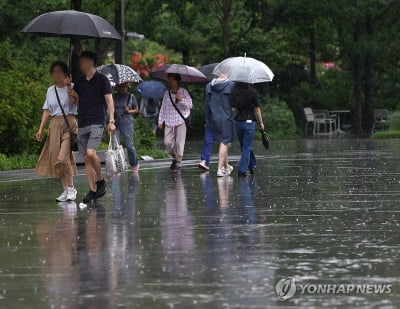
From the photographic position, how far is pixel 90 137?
572 inches

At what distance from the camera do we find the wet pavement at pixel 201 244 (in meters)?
7.70

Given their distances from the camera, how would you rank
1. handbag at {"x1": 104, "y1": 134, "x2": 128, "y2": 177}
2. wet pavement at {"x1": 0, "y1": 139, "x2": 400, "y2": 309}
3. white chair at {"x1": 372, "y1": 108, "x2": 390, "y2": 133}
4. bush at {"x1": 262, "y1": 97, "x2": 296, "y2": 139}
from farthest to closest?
white chair at {"x1": 372, "y1": 108, "x2": 390, "y2": 133} → bush at {"x1": 262, "y1": 97, "x2": 296, "y2": 139} → handbag at {"x1": 104, "y1": 134, "x2": 128, "y2": 177} → wet pavement at {"x1": 0, "y1": 139, "x2": 400, "y2": 309}

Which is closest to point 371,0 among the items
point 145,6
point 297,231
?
point 145,6

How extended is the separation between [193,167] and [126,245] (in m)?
12.8

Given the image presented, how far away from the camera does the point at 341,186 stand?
17.0 metres

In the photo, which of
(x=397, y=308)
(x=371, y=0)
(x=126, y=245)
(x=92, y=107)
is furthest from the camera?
(x=371, y=0)

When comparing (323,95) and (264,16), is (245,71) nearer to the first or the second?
(264,16)

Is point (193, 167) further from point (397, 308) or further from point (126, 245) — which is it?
point (397, 308)

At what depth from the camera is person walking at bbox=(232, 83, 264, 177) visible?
64.8 feet

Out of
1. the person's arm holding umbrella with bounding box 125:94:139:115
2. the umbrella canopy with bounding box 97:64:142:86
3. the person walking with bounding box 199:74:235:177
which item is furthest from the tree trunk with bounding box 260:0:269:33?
the person walking with bounding box 199:74:235:177

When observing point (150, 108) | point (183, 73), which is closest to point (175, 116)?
point (183, 73)

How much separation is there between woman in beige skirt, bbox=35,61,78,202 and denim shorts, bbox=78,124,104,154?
177 millimetres

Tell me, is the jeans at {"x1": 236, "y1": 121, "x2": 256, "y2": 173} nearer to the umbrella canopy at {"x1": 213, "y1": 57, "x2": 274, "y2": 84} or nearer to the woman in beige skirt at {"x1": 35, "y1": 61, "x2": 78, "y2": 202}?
the umbrella canopy at {"x1": 213, "y1": 57, "x2": 274, "y2": 84}

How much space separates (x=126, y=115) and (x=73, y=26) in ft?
12.6
